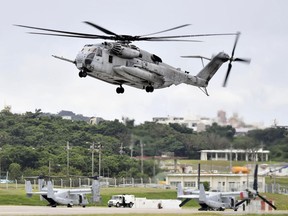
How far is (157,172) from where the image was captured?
407 ft

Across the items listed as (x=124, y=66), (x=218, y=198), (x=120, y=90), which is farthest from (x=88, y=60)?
(x=218, y=198)

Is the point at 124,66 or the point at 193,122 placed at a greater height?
the point at 124,66

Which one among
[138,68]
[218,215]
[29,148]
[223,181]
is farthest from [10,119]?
[138,68]

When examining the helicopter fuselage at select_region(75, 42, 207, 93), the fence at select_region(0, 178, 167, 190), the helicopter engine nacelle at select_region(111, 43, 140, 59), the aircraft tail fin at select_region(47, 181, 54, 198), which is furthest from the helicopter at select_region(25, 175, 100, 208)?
the helicopter engine nacelle at select_region(111, 43, 140, 59)

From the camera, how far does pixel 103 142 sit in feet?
446

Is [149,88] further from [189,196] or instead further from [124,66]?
[189,196]

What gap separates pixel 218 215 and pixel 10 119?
328ft

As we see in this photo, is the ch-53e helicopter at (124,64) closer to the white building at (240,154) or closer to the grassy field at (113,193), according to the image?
the white building at (240,154)

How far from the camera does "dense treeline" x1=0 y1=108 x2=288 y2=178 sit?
78625 mm

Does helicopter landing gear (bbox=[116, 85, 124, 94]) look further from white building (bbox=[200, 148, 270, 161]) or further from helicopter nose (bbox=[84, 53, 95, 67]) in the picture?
white building (bbox=[200, 148, 270, 161])

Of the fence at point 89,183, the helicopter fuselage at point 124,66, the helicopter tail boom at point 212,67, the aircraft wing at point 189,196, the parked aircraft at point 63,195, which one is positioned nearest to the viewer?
the helicopter fuselage at point 124,66

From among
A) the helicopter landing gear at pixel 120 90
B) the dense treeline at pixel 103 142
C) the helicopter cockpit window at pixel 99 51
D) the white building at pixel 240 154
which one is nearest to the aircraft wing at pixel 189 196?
the dense treeline at pixel 103 142

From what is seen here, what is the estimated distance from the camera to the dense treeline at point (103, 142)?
7862cm

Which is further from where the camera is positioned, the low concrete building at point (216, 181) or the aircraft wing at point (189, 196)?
the low concrete building at point (216, 181)
